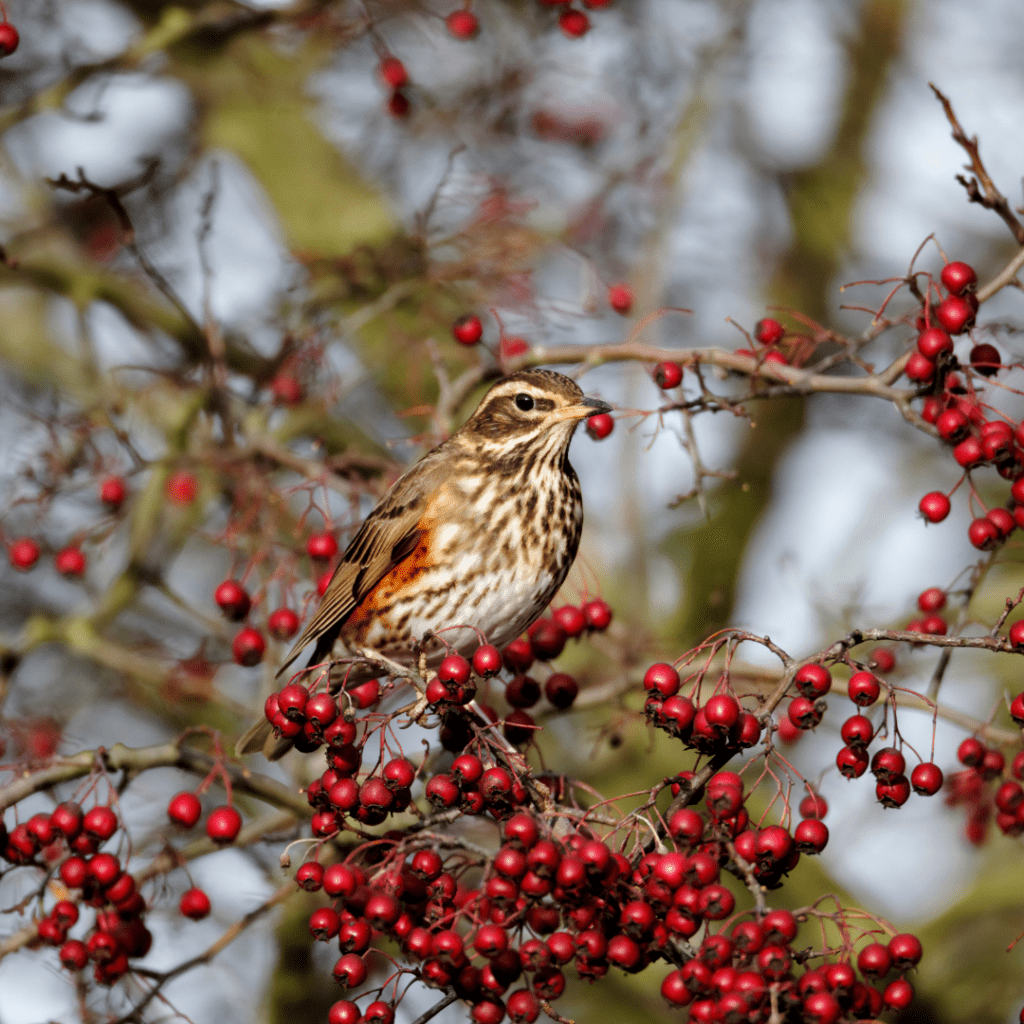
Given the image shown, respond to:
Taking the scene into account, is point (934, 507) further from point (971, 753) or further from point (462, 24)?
point (462, 24)

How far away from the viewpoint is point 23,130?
6.10 m

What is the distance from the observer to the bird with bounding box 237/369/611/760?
354 centimetres

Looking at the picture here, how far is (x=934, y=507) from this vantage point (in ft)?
9.96

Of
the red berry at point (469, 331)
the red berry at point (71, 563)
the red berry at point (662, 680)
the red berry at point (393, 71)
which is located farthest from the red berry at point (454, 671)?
the red berry at point (393, 71)

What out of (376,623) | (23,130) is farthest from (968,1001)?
(23,130)

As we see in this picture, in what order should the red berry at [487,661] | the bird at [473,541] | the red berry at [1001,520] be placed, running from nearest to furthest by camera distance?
the red berry at [487,661] → the red berry at [1001,520] → the bird at [473,541]

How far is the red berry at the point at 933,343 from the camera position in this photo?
274cm

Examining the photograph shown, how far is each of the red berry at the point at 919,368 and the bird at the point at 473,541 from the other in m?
0.97

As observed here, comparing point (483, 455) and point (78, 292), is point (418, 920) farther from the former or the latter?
point (78, 292)

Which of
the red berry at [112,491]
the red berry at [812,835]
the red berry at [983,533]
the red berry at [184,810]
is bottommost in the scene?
the red berry at [184,810]

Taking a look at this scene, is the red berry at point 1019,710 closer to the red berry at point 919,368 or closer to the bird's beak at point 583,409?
the red berry at point 919,368

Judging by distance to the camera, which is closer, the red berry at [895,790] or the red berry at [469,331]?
the red berry at [895,790]

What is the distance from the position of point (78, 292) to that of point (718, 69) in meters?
3.58

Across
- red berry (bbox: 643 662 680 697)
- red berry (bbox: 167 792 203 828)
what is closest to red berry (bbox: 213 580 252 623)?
red berry (bbox: 167 792 203 828)
